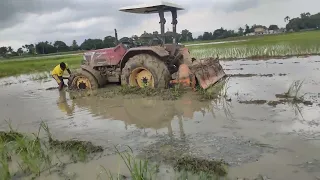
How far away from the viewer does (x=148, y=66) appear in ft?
26.9

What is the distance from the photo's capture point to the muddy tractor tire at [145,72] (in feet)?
26.6

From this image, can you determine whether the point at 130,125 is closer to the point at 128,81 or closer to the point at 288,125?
the point at 288,125

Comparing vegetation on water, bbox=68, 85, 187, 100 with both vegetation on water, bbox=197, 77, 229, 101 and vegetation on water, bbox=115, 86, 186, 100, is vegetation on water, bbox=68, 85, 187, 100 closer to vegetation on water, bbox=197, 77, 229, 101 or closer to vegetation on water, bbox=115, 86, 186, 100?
vegetation on water, bbox=115, 86, 186, 100

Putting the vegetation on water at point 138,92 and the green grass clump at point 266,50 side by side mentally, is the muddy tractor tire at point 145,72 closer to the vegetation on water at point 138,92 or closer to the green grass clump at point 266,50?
the vegetation on water at point 138,92

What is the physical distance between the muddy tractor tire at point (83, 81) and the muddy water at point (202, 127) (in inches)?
36.2

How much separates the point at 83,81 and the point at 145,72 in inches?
85.2

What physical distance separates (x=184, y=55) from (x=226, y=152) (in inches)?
218

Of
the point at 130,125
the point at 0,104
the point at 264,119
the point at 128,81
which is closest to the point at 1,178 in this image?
the point at 130,125

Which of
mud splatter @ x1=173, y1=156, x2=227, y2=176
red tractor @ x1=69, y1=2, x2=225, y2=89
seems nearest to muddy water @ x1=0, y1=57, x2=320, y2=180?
mud splatter @ x1=173, y1=156, x2=227, y2=176

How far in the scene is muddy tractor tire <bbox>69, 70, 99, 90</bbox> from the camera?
9.38 metres

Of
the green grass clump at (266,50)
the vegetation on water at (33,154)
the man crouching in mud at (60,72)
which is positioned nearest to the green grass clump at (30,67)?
the green grass clump at (266,50)

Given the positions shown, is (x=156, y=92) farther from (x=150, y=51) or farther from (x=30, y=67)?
(x=30, y=67)

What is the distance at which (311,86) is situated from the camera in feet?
25.3

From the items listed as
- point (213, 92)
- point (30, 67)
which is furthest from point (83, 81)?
point (30, 67)
